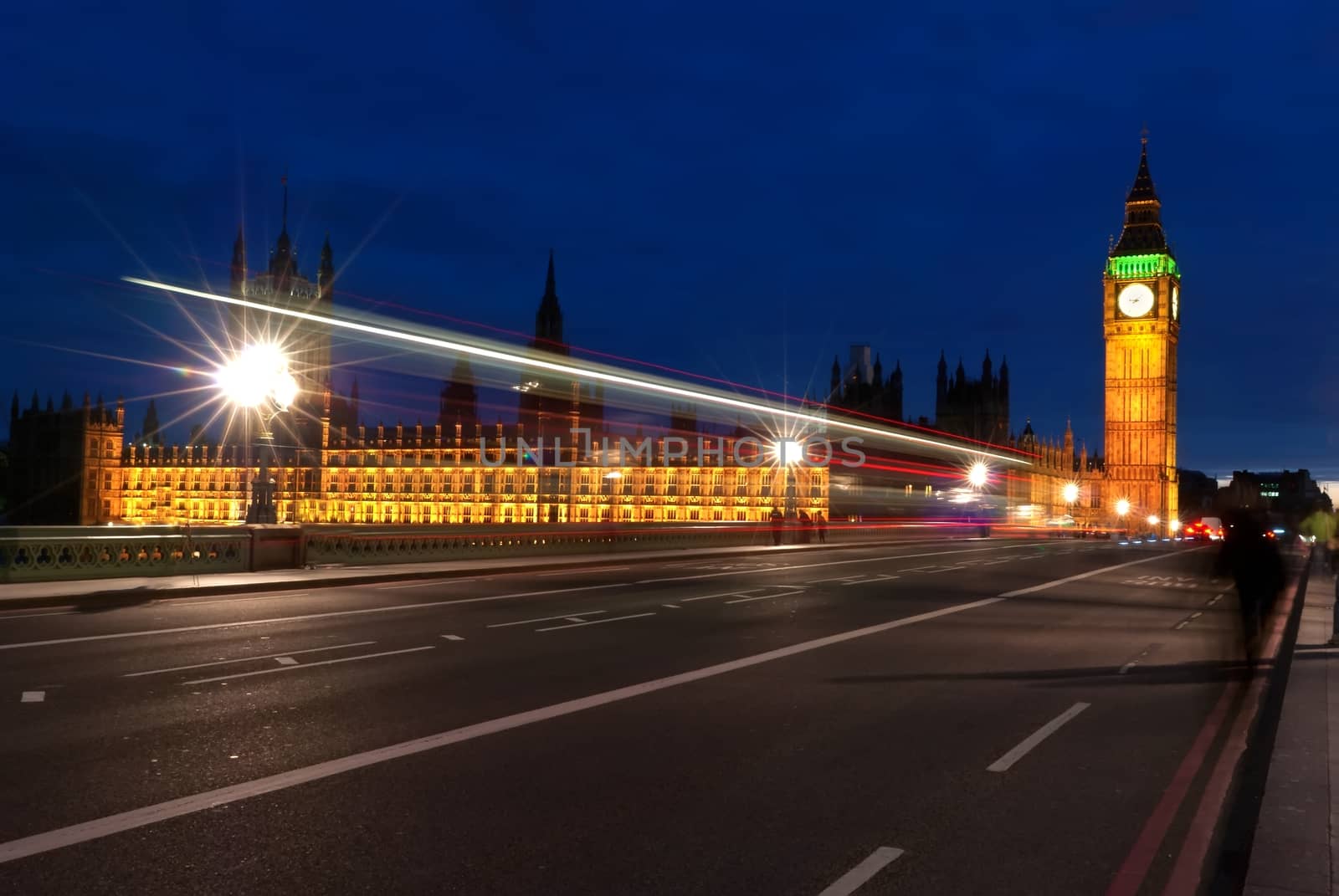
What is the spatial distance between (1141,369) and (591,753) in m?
147

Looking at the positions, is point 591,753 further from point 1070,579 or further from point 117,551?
point 1070,579

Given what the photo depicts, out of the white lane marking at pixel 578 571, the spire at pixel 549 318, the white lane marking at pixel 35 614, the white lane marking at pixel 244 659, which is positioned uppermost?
the spire at pixel 549 318

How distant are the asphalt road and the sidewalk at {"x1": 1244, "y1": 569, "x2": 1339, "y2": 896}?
0.53 m

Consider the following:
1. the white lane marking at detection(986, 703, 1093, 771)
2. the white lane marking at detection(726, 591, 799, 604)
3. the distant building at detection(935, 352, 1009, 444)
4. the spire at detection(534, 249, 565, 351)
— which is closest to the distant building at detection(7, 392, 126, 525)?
the spire at detection(534, 249, 565, 351)

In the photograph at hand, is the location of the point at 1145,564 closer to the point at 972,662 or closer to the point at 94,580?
the point at 972,662

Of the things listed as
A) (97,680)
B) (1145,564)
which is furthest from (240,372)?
(1145,564)

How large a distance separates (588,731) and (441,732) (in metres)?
1.16

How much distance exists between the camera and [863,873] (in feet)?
18.8

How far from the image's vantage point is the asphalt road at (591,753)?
578 centimetres

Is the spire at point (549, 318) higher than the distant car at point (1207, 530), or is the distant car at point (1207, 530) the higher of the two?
the spire at point (549, 318)

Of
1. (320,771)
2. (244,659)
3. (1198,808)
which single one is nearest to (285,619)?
(244,659)

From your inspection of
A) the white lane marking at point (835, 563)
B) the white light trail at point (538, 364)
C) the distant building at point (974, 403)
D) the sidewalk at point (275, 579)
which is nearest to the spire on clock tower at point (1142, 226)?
the distant building at point (974, 403)

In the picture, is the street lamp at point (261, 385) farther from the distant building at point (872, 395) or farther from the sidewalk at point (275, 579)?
the distant building at point (872, 395)

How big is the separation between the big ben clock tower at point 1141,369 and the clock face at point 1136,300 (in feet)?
0.35
